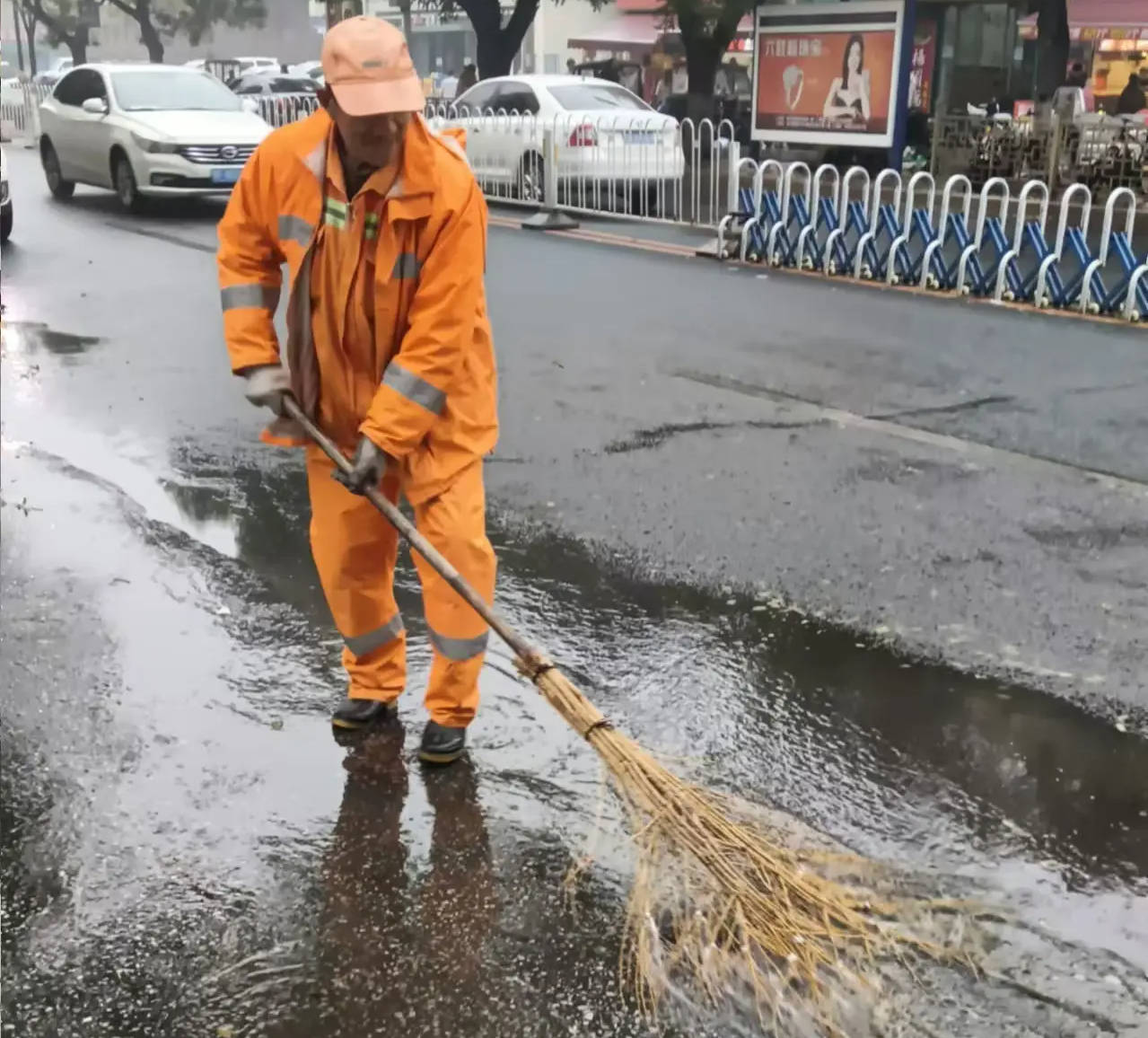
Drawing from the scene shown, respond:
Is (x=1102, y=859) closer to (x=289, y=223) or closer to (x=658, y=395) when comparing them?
(x=289, y=223)

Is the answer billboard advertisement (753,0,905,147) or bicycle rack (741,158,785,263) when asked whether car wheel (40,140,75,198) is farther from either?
bicycle rack (741,158,785,263)

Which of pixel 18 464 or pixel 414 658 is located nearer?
pixel 414 658

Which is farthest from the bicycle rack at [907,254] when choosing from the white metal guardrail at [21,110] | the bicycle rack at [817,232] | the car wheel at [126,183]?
the white metal guardrail at [21,110]

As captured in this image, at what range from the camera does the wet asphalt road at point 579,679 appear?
277 centimetres

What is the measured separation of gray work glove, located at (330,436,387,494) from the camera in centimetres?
312

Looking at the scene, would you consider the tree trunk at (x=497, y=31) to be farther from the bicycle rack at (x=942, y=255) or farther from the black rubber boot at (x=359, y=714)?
the black rubber boot at (x=359, y=714)

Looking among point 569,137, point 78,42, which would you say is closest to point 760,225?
point 569,137

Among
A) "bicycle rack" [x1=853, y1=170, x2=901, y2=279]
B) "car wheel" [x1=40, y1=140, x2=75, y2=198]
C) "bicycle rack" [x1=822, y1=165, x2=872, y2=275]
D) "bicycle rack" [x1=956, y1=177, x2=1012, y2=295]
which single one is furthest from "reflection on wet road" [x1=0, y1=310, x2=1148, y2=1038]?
"car wheel" [x1=40, y1=140, x2=75, y2=198]

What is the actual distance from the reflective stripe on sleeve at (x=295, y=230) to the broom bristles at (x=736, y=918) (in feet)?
4.22

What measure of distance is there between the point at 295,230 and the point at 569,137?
1263 centimetres

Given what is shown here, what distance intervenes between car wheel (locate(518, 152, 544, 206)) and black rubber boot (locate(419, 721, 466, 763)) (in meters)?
13.0

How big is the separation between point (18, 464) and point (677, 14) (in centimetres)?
1937

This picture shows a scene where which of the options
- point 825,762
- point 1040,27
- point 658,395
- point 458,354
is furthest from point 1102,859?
point 1040,27

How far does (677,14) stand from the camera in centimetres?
2298
